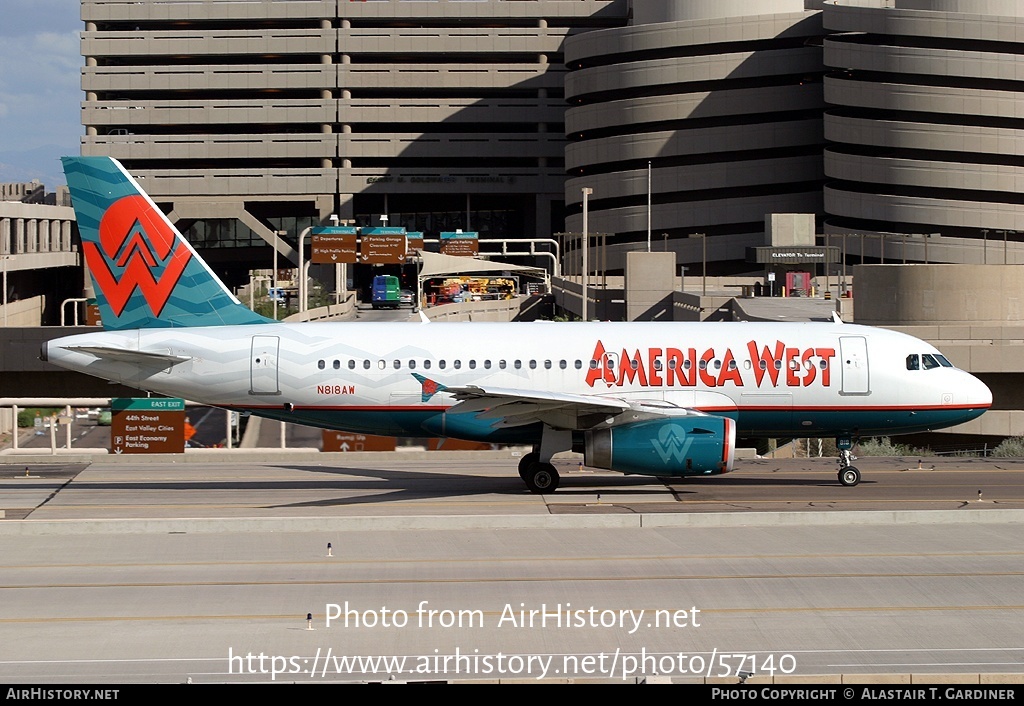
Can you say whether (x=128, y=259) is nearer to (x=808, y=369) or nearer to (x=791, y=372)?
(x=791, y=372)

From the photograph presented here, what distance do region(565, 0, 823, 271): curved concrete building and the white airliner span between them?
102 metres

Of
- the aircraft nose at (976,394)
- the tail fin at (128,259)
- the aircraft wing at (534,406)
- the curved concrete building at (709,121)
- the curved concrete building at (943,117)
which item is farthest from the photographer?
the curved concrete building at (709,121)

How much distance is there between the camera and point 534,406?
27.4 m

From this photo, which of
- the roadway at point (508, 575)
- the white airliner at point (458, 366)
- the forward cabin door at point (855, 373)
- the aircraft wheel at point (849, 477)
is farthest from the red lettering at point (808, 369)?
the roadway at point (508, 575)

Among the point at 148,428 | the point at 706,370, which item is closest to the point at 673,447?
the point at 706,370

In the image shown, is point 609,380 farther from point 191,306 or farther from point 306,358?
point 191,306

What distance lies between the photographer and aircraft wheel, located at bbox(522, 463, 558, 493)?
2852 cm

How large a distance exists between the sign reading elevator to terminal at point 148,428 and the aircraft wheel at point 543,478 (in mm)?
10518

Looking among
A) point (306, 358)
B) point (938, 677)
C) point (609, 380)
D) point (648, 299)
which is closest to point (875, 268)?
point (648, 299)

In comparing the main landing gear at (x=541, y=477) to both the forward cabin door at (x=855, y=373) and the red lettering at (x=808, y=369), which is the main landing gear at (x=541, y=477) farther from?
the forward cabin door at (x=855, y=373)

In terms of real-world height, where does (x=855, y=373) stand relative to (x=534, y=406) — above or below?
above

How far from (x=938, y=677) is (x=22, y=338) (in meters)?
36.4

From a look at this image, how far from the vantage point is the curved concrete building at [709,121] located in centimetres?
13150

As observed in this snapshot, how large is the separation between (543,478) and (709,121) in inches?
4411
